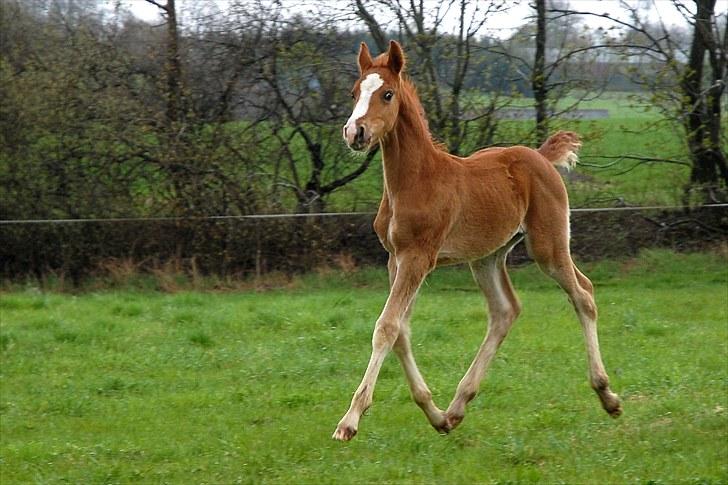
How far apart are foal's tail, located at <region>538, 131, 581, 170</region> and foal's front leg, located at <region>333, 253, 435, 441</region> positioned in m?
1.60

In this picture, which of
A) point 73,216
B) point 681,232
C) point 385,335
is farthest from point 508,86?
point 385,335

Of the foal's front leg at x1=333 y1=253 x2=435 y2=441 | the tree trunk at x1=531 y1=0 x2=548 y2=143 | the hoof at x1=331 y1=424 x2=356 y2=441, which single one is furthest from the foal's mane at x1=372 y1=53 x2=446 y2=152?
the tree trunk at x1=531 y1=0 x2=548 y2=143

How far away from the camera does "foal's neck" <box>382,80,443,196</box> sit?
6.21m

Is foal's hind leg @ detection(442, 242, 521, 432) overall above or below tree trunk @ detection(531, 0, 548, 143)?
below

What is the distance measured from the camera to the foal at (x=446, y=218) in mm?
5891

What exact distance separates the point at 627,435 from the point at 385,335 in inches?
70.0

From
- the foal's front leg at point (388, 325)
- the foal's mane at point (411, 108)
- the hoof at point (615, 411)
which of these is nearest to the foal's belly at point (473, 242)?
the foal's front leg at point (388, 325)

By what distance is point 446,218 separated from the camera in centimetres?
627

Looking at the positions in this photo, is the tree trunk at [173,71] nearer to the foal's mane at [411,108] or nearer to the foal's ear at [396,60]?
the foal's mane at [411,108]

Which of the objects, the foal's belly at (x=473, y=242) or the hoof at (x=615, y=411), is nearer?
the foal's belly at (x=473, y=242)

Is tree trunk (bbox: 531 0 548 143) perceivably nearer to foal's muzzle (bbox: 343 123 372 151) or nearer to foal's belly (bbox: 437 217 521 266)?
foal's belly (bbox: 437 217 521 266)

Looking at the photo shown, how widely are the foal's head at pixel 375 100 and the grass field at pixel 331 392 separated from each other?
1867mm

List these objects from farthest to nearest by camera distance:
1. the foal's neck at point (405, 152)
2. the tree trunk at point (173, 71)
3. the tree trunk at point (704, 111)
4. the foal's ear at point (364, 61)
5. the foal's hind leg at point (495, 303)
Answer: the tree trunk at point (173, 71) → the tree trunk at point (704, 111) → the foal's hind leg at point (495, 303) → the foal's neck at point (405, 152) → the foal's ear at point (364, 61)

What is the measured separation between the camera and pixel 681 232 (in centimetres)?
1606
